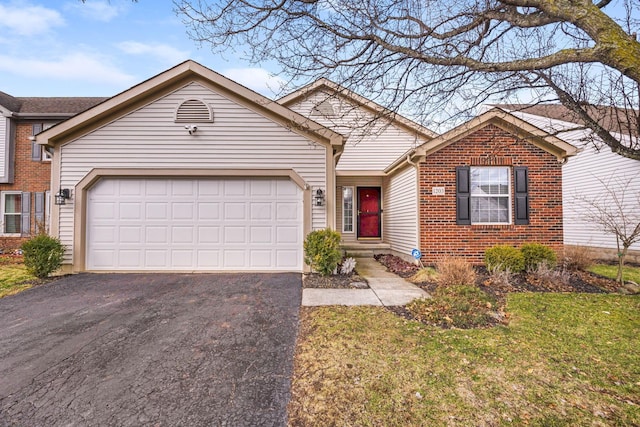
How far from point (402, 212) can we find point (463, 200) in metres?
1.92

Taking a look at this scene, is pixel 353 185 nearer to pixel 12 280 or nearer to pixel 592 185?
pixel 592 185

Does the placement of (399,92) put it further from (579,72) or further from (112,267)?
(112,267)

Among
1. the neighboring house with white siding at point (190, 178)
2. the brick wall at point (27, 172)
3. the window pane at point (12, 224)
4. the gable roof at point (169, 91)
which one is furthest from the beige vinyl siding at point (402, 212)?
the window pane at point (12, 224)

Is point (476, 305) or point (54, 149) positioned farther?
point (54, 149)

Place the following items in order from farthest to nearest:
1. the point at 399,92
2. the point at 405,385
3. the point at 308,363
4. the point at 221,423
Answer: the point at 399,92, the point at 308,363, the point at 405,385, the point at 221,423

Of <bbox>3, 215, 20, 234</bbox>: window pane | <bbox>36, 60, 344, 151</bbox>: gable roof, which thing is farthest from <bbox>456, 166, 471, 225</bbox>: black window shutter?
<bbox>3, 215, 20, 234</bbox>: window pane

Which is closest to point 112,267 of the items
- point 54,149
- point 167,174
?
point 167,174

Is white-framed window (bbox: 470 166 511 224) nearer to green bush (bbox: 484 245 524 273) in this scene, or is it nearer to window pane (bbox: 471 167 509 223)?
window pane (bbox: 471 167 509 223)

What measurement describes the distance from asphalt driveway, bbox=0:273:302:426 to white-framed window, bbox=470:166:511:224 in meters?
5.96

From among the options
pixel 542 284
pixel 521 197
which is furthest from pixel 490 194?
pixel 542 284

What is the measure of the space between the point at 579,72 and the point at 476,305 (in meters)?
3.93

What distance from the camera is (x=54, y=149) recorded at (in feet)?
23.1

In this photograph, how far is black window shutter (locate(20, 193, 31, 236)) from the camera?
1166cm

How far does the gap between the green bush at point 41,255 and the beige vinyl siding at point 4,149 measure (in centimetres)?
843
